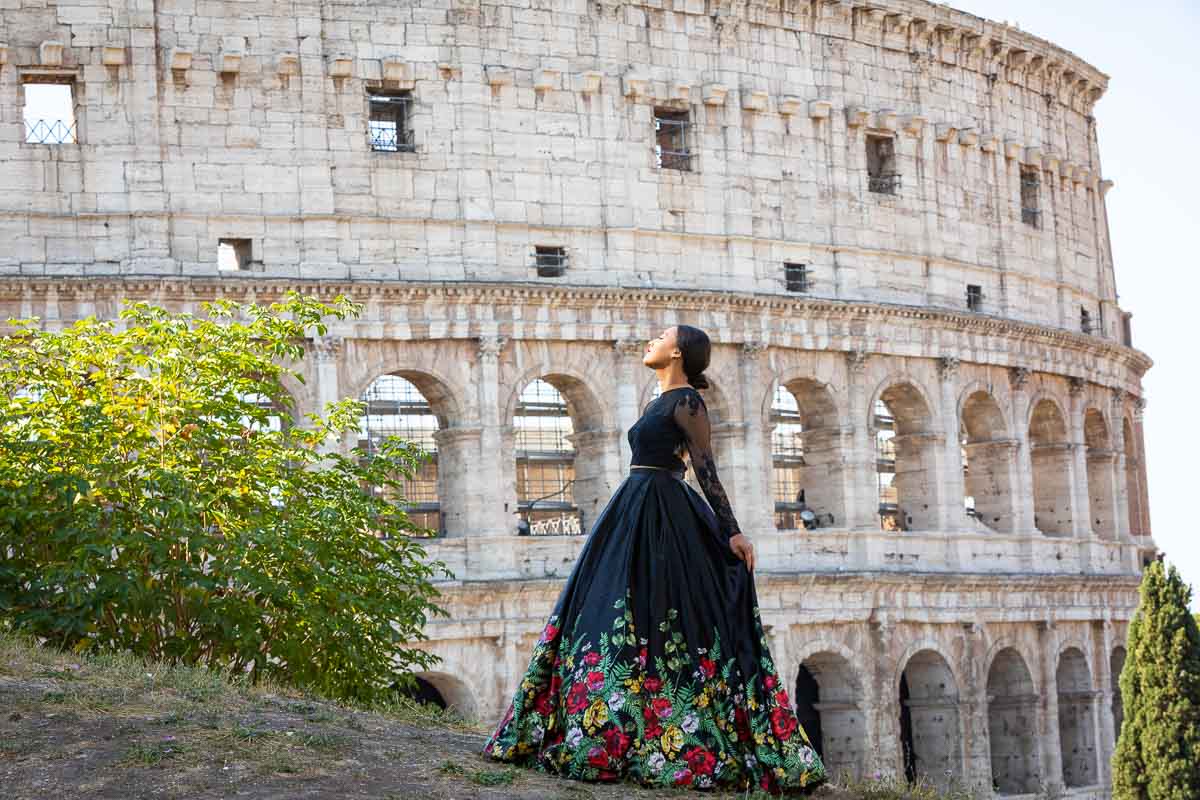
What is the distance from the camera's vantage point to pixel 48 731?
13.7 m

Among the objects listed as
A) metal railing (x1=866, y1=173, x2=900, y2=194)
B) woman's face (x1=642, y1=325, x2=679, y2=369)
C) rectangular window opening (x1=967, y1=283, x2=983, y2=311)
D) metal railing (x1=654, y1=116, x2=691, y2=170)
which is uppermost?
metal railing (x1=654, y1=116, x2=691, y2=170)

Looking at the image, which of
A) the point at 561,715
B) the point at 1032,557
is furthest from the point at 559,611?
the point at 1032,557

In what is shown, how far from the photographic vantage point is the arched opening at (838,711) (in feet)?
131

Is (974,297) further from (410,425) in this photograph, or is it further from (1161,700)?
(410,425)

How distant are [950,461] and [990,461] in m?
2.34

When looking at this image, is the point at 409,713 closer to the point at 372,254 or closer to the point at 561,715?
the point at 561,715

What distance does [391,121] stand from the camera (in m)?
37.7

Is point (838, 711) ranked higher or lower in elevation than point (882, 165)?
lower

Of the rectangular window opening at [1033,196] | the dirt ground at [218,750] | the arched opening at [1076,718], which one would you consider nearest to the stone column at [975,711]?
the arched opening at [1076,718]

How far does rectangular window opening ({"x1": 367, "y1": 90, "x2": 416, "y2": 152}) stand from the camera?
37.0 metres

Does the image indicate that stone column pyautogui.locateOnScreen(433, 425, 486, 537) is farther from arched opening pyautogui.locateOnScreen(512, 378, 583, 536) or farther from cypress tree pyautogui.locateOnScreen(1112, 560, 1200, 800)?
cypress tree pyautogui.locateOnScreen(1112, 560, 1200, 800)

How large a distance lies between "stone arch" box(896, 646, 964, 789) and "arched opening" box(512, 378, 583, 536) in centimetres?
765

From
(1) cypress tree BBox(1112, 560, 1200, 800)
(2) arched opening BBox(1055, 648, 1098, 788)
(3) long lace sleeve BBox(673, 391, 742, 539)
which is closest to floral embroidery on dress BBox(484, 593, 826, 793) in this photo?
(3) long lace sleeve BBox(673, 391, 742, 539)

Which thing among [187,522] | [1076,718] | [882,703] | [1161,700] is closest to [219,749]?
[187,522]
